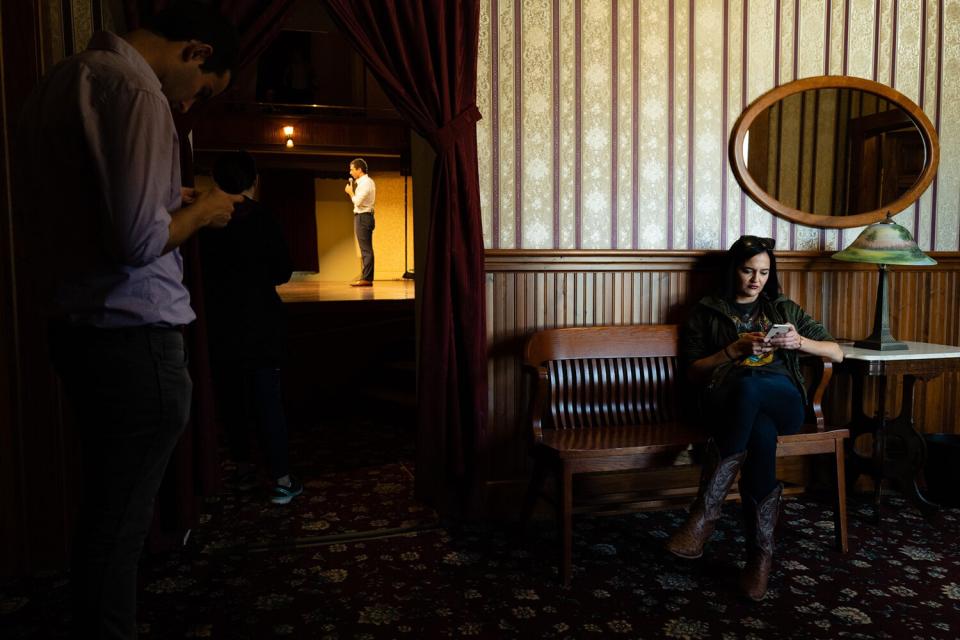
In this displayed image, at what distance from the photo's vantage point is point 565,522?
2.59 metres

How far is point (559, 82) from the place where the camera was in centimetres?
329

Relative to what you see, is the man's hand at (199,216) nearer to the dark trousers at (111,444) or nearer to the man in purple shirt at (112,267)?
the man in purple shirt at (112,267)

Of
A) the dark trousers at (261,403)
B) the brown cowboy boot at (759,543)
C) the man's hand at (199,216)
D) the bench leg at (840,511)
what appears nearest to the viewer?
the man's hand at (199,216)

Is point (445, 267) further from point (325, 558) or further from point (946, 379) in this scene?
point (946, 379)

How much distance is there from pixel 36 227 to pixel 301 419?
3.84 meters

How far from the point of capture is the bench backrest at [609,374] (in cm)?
313

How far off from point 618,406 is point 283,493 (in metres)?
1.59

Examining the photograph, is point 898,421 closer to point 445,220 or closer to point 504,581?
point 504,581

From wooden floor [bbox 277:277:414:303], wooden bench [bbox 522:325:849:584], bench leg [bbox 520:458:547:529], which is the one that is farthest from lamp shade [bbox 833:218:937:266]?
wooden floor [bbox 277:277:414:303]

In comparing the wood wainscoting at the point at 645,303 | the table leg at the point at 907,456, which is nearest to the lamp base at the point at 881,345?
the table leg at the point at 907,456

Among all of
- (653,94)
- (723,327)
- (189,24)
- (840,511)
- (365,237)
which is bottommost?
(840,511)

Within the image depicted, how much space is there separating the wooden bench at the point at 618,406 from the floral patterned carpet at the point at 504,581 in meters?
0.25

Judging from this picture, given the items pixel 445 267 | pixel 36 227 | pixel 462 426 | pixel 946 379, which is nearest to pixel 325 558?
pixel 462 426

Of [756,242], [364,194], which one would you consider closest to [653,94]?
[756,242]
